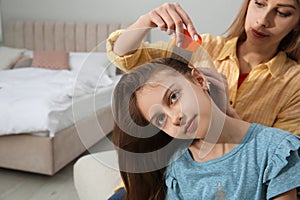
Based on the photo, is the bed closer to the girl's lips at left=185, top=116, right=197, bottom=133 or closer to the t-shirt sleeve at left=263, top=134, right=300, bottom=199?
the girl's lips at left=185, top=116, right=197, bottom=133

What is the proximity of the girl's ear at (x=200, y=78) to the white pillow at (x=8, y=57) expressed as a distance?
3084mm

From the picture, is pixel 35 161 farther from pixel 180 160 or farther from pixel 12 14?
pixel 12 14

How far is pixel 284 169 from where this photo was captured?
591 millimetres

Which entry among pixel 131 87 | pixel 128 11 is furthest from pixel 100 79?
pixel 128 11

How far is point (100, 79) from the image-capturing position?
60 cm

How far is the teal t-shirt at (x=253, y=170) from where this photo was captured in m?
0.59

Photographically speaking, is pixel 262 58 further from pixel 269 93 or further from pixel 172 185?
pixel 172 185

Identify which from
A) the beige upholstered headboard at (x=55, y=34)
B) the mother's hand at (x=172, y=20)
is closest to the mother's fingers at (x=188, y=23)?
the mother's hand at (x=172, y=20)

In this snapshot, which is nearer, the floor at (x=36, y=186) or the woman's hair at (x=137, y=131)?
the woman's hair at (x=137, y=131)

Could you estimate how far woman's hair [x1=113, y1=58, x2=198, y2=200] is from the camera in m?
0.58

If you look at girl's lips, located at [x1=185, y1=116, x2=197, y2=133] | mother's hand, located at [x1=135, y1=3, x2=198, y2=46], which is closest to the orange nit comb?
mother's hand, located at [x1=135, y1=3, x2=198, y2=46]

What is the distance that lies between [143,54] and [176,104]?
0.49 ft

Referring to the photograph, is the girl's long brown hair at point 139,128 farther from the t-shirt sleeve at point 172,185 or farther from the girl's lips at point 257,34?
the girl's lips at point 257,34

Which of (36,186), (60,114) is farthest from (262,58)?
(36,186)
